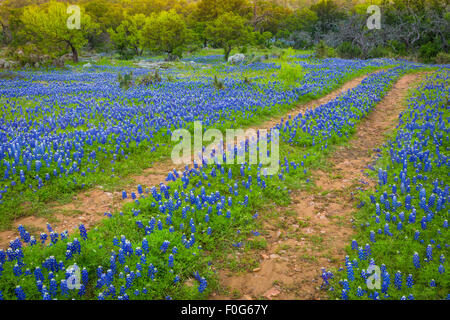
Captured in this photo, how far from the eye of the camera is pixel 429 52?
1513 inches

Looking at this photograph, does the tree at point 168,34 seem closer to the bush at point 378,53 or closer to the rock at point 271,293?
the bush at point 378,53

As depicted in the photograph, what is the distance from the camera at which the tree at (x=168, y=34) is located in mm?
42287

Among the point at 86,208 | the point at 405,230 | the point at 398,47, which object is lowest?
the point at 405,230

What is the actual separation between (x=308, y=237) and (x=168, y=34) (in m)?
41.3

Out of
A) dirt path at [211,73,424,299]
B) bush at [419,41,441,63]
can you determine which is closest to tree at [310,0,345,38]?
bush at [419,41,441,63]

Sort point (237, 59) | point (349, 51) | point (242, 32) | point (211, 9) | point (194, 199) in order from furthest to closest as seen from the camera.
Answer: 1. point (211, 9)
2. point (349, 51)
3. point (242, 32)
4. point (237, 59)
5. point (194, 199)

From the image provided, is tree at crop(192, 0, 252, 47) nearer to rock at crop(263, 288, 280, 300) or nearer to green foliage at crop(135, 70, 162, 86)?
green foliage at crop(135, 70, 162, 86)

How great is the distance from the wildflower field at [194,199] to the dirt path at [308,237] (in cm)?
16

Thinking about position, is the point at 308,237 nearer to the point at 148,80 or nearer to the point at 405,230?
the point at 405,230

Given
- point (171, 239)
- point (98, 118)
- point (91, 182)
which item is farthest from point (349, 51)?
point (171, 239)

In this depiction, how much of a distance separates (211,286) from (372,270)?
261 centimetres

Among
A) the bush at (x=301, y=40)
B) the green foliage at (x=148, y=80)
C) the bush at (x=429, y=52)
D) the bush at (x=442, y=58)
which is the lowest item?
the green foliage at (x=148, y=80)

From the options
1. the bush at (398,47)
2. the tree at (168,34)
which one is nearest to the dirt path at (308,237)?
the tree at (168,34)
